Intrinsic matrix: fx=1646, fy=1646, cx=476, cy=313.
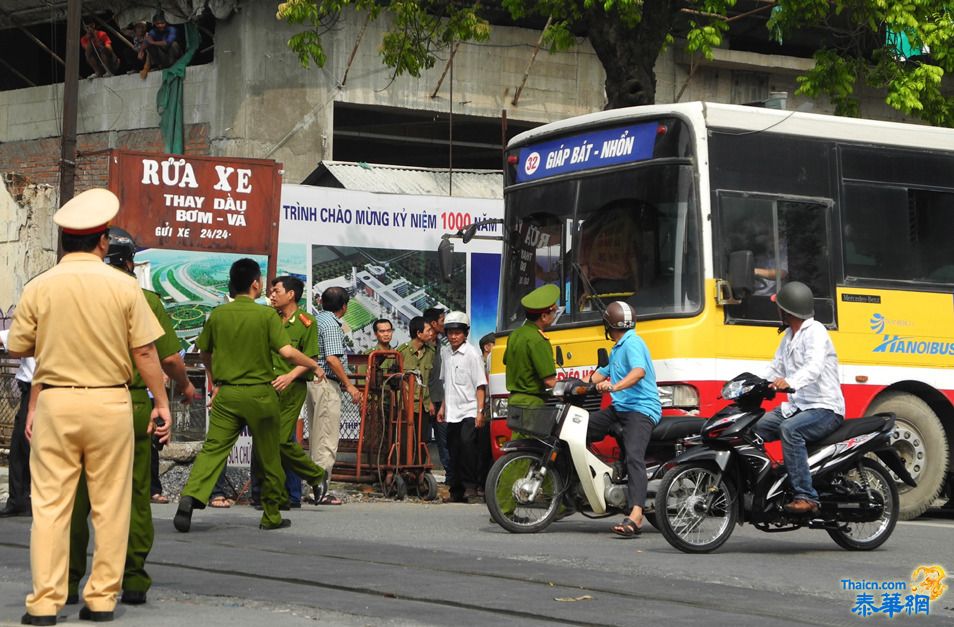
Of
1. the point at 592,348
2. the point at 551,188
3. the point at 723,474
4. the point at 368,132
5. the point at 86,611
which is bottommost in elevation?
the point at 86,611

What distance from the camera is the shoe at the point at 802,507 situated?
1030 cm

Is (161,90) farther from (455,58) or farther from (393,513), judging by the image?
(393,513)

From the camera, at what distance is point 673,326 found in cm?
1259

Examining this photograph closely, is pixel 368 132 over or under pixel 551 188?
over

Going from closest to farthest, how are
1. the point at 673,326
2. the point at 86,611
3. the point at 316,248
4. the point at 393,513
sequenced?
the point at 86,611 → the point at 673,326 → the point at 393,513 → the point at 316,248

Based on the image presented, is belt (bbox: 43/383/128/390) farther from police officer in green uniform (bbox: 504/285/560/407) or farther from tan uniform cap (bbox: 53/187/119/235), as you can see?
police officer in green uniform (bbox: 504/285/560/407)

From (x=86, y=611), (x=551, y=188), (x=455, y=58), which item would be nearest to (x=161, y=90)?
(x=455, y=58)

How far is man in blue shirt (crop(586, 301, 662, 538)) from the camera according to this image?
11.3 meters

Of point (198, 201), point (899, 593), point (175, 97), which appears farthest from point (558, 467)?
point (175, 97)

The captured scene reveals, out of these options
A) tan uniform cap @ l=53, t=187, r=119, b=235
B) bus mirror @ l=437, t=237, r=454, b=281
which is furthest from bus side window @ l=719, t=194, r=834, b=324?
tan uniform cap @ l=53, t=187, r=119, b=235

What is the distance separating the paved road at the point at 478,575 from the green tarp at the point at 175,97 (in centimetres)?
1151

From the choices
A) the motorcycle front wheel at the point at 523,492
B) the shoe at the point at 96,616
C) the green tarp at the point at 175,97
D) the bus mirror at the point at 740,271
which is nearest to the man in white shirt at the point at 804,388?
the motorcycle front wheel at the point at 523,492

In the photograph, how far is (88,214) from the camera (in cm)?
714

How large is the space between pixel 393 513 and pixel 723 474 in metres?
3.99
